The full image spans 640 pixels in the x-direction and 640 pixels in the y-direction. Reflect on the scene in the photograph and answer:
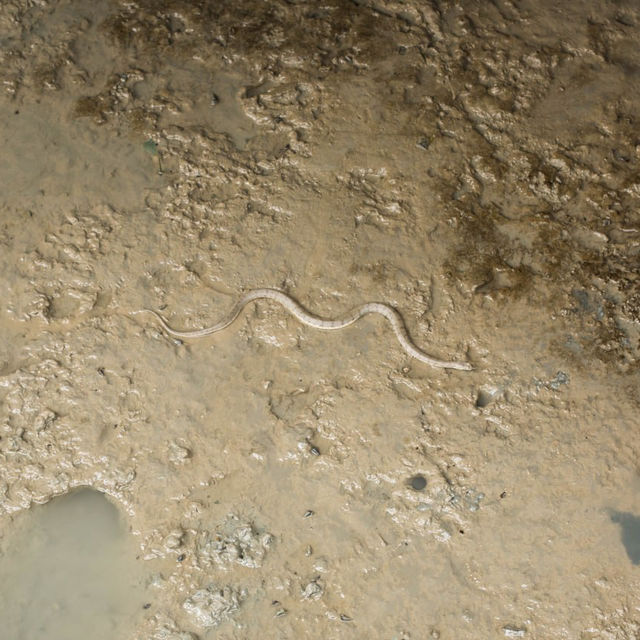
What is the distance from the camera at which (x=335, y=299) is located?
16.1 ft

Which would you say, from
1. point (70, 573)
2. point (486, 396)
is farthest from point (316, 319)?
point (70, 573)

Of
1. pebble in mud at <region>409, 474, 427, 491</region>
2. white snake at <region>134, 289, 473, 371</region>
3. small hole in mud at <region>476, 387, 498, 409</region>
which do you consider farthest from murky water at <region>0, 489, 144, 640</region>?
small hole in mud at <region>476, 387, 498, 409</region>

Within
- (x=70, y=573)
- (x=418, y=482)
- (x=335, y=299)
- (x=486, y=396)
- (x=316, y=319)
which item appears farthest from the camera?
(x=335, y=299)

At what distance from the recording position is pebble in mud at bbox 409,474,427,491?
4.37m

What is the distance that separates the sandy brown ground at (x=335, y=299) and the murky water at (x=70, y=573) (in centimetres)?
13

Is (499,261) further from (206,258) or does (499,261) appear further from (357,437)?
(206,258)

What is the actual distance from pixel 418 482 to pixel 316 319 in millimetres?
1382

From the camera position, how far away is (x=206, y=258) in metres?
5.03

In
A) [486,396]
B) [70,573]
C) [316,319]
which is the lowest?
[70,573]

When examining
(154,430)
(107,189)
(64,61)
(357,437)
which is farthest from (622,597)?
(64,61)

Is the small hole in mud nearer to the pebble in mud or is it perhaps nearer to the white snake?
the white snake

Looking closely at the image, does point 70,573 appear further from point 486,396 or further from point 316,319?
point 486,396

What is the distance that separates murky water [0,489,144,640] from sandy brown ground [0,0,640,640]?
0.43ft

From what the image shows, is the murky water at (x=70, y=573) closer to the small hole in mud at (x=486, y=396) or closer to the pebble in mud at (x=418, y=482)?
the pebble in mud at (x=418, y=482)
